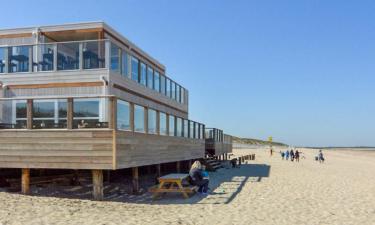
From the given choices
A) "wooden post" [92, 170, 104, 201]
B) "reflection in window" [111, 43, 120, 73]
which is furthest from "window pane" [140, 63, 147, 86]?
"wooden post" [92, 170, 104, 201]

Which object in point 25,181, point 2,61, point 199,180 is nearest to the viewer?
point 25,181

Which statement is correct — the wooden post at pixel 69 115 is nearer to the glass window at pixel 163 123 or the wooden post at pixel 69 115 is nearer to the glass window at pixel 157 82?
the glass window at pixel 163 123

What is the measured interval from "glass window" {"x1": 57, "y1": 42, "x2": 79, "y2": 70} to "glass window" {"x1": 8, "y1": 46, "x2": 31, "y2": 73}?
3.54 feet

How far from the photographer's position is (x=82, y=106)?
11.8m

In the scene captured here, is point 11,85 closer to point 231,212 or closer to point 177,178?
point 177,178

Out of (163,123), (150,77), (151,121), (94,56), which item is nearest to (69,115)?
(151,121)

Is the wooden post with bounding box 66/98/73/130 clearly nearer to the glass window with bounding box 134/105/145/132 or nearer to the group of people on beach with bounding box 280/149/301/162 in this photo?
the glass window with bounding box 134/105/145/132

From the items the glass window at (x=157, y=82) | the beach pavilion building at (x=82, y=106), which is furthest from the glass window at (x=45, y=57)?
the glass window at (x=157, y=82)

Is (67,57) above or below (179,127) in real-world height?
above

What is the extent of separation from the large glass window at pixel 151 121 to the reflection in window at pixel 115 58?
2138mm

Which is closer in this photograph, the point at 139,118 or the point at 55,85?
the point at 139,118

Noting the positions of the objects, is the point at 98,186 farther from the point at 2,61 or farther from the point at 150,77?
the point at 150,77

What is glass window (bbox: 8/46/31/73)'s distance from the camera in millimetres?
14883

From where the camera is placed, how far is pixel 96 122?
1176 cm
